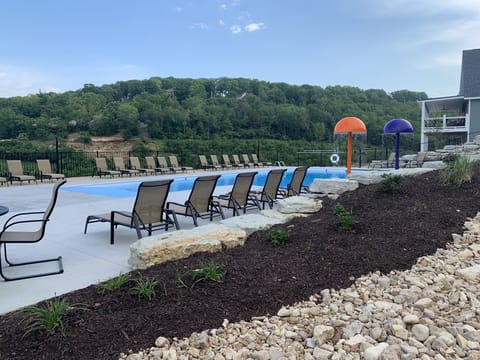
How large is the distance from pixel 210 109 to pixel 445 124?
62.2 ft

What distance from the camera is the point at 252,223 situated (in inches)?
166

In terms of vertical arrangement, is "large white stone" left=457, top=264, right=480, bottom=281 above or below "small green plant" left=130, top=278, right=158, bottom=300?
below

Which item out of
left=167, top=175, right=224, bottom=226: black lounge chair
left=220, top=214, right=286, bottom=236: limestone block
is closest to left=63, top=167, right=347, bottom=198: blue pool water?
left=167, top=175, right=224, bottom=226: black lounge chair

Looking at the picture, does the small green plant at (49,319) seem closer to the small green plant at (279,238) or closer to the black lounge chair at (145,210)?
the small green plant at (279,238)

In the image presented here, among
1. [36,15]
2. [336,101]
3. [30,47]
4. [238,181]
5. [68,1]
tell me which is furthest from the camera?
[336,101]

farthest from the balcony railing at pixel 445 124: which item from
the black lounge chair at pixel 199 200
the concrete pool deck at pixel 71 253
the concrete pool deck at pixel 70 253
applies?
the black lounge chair at pixel 199 200

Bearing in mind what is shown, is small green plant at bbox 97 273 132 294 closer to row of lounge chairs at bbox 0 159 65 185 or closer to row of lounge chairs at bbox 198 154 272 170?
row of lounge chairs at bbox 0 159 65 185

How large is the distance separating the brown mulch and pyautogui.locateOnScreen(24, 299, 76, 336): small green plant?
3cm

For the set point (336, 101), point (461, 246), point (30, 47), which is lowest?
point (461, 246)

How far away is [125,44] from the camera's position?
23156 millimetres

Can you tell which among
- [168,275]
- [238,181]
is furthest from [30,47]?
[168,275]

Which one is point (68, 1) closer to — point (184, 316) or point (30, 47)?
point (30, 47)

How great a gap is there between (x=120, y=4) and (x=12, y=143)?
39.5 feet

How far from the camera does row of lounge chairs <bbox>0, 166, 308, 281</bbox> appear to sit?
348cm
